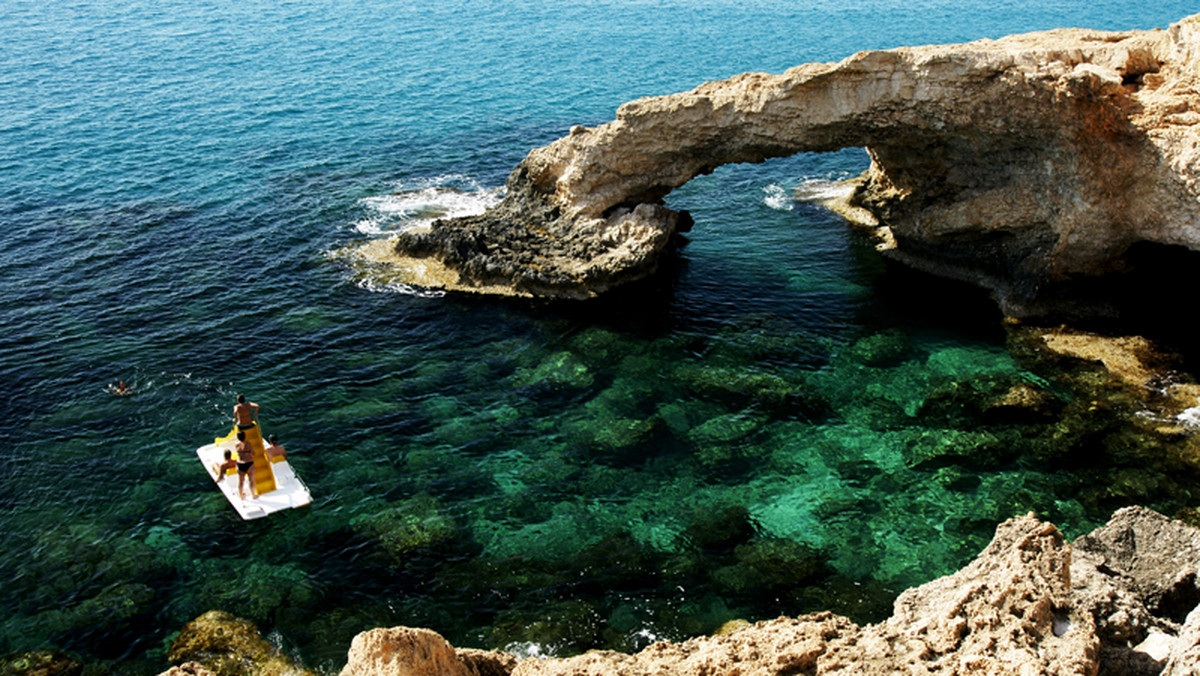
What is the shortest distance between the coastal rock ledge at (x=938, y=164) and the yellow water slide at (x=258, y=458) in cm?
1038

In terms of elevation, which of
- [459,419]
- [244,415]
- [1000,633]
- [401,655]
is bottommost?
[459,419]

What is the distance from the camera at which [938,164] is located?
86.3 ft

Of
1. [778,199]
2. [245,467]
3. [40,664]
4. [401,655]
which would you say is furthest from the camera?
[778,199]

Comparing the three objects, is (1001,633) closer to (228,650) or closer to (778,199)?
(228,650)

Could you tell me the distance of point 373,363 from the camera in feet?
81.3

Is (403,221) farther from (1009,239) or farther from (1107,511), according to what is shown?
(1107,511)

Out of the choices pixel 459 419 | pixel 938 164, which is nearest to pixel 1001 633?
pixel 459 419

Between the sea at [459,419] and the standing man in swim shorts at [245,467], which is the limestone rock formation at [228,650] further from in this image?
the standing man in swim shorts at [245,467]

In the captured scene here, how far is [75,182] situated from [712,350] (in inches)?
1253

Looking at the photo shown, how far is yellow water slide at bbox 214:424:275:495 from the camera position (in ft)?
62.8

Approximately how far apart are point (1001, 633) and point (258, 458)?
16037 millimetres

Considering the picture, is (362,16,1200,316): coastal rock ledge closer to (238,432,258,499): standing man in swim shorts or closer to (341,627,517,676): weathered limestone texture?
(238,432,258,499): standing man in swim shorts

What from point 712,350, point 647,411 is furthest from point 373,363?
point 712,350

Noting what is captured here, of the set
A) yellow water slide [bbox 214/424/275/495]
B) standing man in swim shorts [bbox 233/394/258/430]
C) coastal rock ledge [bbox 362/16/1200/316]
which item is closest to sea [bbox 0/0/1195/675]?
yellow water slide [bbox 214/424/275/495]
